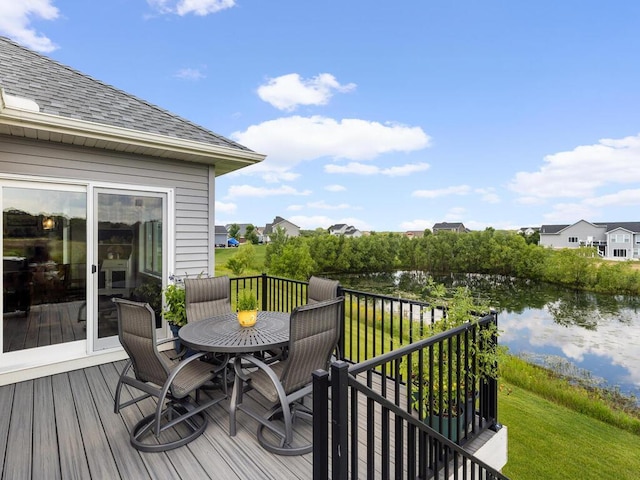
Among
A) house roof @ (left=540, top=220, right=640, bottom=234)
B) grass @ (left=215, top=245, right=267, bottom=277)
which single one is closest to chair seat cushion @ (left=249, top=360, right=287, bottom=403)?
grass @ (left=215, top=245, right=267, bottom=277)

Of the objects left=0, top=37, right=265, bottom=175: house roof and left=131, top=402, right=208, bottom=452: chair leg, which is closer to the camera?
left=131, top=402, right=208, bottom=452: chair leg

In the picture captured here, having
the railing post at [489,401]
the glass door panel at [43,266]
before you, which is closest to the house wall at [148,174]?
the glass door panel at [43,266]

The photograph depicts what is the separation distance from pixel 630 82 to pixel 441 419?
19.7 m

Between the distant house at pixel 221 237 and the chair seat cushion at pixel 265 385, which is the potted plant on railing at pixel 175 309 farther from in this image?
the distant house at pixel 221 237

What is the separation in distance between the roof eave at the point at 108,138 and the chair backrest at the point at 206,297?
1.73 meters

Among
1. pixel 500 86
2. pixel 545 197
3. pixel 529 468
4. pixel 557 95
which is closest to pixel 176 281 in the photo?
pixel 529 468

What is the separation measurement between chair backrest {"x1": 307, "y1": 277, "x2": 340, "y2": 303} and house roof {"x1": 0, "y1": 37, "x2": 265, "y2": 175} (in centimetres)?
217

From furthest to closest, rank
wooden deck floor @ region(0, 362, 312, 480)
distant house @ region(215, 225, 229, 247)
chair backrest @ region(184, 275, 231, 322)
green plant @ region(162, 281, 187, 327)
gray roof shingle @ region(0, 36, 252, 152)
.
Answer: distant house @ region(215, 225, 229, 247)
green plant @ region(162, 281, 187, 327)
gray roof shingle @ region(0, 36, 252, 152)
chair backrest @ region(184, 275, 231, 322)
wooden deck floor @ region(0, 362, 312, 480)

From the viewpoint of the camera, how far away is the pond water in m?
10.1

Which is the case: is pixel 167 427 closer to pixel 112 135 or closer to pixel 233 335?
pixel 233 335

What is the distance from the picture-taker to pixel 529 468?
412 centimetres

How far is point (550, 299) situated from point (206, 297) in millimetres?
25620

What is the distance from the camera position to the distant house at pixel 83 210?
3.51 metres

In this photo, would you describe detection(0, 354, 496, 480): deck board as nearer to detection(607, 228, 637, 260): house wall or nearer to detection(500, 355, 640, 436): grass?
detection(500, 355, 640, 436): grass
